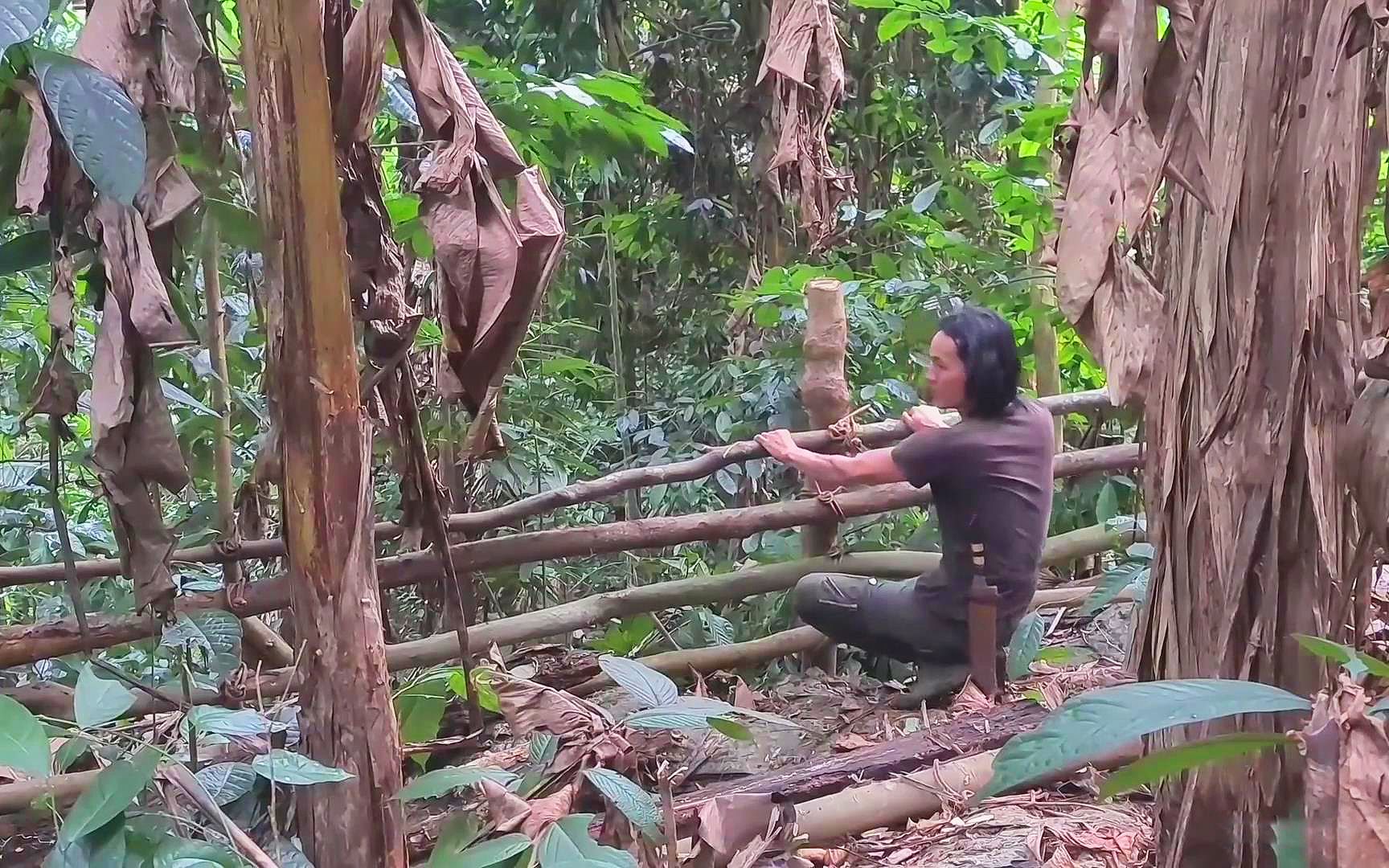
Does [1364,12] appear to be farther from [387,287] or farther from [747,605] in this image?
[747,605]

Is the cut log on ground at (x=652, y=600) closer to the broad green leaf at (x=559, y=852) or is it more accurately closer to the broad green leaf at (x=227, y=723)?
the broad green leaf at (x=227, y=723)

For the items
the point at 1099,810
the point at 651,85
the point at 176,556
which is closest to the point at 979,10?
the point at 651,85

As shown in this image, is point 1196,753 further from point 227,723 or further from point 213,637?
point 213,637

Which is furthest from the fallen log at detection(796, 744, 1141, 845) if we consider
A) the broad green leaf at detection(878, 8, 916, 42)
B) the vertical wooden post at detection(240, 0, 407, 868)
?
the broad green leaf at detection(878, 8, 916, 42)

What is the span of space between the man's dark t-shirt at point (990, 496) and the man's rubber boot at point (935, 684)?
14 cm

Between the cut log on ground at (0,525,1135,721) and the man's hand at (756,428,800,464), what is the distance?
456 mm

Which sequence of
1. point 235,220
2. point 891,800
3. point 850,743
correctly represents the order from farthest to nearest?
point 850,743
point 891,800
point 235,220

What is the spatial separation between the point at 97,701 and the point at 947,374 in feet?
6.99

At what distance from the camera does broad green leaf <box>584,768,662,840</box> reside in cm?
132

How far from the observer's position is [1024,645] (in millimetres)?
2299

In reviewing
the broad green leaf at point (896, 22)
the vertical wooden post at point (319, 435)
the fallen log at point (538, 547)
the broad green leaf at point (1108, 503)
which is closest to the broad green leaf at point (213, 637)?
the fallen log at point (538, 547)

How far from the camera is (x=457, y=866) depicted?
1.23m

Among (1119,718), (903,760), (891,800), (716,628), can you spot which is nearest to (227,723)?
Answer: (1119,718)

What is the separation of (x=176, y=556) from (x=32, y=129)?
3.20ft
